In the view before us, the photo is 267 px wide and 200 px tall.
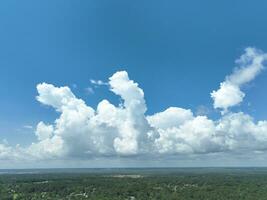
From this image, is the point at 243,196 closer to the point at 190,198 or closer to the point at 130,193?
the point at 190,198

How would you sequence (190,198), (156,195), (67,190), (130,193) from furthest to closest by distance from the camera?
1. (67,190)
2. (130,193)
3. (156,195)
4. (190,198)

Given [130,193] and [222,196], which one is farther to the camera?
[130,193]

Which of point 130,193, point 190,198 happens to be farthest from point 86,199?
point 190,198

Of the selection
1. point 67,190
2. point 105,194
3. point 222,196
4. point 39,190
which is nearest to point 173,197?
point 222,196

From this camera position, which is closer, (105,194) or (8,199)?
(8,199)

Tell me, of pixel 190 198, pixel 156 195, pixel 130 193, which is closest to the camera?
pixel 190 198

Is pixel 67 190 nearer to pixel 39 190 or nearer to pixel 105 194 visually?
pixel 39 190

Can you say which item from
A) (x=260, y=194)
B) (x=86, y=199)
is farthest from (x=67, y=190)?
(x=260, y=194)

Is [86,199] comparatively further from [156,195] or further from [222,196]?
[222,196]
